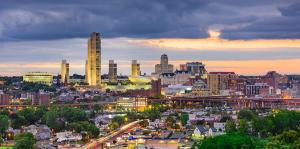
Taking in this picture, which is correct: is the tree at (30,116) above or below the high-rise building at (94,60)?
below

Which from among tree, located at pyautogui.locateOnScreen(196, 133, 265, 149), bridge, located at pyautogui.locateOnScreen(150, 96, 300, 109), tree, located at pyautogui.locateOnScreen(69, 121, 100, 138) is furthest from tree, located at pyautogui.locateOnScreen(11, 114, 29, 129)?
bridge, located at pyautogui.locateOnScreen(150, 96, 300, 109)

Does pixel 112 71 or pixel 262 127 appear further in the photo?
pixel 112 71

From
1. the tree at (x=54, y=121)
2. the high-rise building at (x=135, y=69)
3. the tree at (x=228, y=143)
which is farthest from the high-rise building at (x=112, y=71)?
the tree at (x=228, y=143)

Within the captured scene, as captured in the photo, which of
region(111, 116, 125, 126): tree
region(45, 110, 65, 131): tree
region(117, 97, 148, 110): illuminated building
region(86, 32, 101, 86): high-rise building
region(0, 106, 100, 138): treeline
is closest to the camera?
region(0, 106, 100, 138): treeline

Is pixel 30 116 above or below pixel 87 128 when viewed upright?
above

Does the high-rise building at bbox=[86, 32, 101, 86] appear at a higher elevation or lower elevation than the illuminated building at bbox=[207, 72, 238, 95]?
higher

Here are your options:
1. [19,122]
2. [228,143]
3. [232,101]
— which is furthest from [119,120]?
[232,101]

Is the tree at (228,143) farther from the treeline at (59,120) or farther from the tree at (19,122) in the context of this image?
the tree at (19,122)

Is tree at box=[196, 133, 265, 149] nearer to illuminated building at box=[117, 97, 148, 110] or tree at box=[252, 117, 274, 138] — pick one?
tree at box=[252, 117, 274, 138]

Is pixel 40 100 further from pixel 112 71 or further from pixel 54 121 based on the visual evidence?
pixel 112 71
